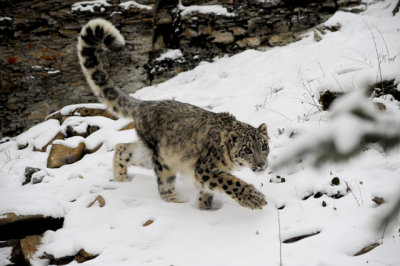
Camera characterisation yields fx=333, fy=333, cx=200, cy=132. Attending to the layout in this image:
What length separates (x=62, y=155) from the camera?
7129 millimetres

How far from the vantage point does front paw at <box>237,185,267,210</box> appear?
4145 mm

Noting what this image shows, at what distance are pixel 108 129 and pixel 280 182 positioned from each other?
4749 mm

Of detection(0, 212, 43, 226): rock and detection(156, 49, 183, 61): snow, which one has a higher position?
detection(156, 49, 183, 61): snow

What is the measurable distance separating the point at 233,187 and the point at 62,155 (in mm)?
4395

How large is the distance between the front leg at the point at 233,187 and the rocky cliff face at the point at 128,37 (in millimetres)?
7388

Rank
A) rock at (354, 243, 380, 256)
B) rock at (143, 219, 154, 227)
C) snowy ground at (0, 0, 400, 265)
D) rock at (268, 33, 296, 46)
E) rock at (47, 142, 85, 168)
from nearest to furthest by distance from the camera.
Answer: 1. rock at (354, 243, 380, 256)
2. snowy ground at (0, 0, 400, 265)
3. rock at (143, 219, 154, 227)
4. rock at (47, 142, 85, 168)
5. rock at (268, 33, 296, 46)

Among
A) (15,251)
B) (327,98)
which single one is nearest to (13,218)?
(15,251)

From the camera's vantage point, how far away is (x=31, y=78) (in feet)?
34.3

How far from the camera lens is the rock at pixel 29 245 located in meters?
4.15

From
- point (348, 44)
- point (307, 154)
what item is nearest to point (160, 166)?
point (307, 154)

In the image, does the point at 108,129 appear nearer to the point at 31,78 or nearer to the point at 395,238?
the point at 31,78

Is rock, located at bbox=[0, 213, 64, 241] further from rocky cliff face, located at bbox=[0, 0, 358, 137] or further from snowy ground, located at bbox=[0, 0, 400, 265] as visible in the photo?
rocky cliff face, located at bbox=[0, 0, 358, 137]

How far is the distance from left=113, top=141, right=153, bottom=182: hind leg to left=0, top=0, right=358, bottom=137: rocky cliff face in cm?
566

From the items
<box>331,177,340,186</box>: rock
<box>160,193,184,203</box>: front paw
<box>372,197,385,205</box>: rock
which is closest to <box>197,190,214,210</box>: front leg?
<box>160,193,184,203</box>: front paw
